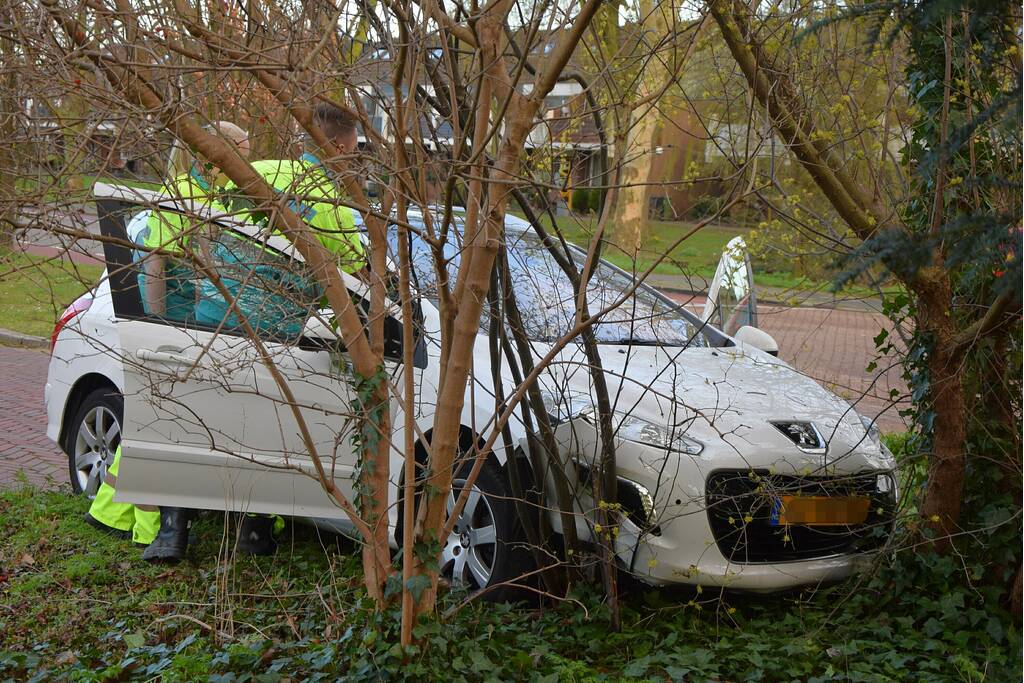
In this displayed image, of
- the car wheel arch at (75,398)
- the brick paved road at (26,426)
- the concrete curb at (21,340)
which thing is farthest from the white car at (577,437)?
the concrete curb at (21,340)

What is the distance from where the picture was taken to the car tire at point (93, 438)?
5.95m

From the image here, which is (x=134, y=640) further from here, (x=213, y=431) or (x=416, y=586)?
(x=416, y=586)

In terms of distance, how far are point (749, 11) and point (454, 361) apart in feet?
6.13

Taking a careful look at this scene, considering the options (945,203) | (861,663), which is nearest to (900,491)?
(861,663)

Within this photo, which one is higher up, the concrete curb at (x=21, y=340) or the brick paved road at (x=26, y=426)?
the concrete curb at (x=21, y=340)

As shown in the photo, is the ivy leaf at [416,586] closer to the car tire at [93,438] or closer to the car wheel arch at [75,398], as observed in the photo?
the car tire at [93,438]

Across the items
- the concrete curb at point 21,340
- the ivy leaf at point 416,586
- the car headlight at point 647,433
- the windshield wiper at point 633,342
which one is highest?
the windshield wiper at point 633,342

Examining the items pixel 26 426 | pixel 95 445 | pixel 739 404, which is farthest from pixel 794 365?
pixel 26 426

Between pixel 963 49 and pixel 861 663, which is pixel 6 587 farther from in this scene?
pixel 963 49

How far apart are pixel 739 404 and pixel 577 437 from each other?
89cm

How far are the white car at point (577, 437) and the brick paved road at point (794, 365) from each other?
228 millimetres

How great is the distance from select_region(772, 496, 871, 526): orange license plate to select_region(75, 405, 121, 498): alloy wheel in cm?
351

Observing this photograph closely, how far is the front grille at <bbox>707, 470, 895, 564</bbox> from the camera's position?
14.7 ft

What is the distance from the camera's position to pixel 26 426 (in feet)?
28.3
